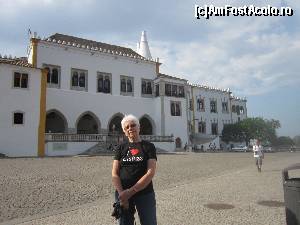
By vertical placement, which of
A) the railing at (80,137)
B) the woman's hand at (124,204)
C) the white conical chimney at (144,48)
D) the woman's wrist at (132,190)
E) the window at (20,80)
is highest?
the white conical chimney at (144,48)

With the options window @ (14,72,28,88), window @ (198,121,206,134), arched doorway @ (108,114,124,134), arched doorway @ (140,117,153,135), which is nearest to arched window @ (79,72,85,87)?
arched doorway @ (108,114,124,134)

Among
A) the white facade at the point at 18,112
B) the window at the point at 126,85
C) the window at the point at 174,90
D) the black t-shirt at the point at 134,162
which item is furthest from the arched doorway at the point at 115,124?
the black t-shirt at the point at 134,162

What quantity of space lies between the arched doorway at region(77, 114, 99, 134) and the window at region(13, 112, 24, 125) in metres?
9.56

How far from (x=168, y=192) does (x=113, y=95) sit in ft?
89.4

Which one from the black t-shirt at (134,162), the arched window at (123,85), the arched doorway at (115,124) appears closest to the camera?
the black t-shirt at (134,162)

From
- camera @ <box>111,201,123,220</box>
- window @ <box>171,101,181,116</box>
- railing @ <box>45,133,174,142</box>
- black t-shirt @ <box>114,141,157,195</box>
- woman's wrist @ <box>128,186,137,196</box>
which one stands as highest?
window @ <box>171,101,181,116</box>

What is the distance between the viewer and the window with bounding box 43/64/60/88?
31.5m

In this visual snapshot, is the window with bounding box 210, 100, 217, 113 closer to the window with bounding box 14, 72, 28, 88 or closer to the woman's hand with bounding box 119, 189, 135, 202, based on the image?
the window with bounding box 14, 72, 28, 88

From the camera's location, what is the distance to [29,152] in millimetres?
26969

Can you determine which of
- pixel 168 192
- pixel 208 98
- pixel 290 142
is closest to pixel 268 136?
pixel 290 142

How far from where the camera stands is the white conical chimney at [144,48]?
158ft

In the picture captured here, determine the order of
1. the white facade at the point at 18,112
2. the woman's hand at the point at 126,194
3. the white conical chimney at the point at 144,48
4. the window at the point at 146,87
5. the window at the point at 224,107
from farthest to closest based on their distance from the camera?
the window at the point at 224,107 → the white conical chimney at the point at 144,48 → the window at the point at 146,87 → the white facade at the point at 18,112 → the woman's hand at the point at 126,194

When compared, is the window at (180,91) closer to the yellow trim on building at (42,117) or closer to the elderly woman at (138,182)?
the yellow trim on building at (42,117)

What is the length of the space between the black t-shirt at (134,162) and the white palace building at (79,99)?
24199 mm
